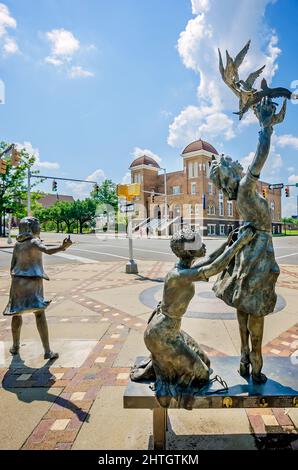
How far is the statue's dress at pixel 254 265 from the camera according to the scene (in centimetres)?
214

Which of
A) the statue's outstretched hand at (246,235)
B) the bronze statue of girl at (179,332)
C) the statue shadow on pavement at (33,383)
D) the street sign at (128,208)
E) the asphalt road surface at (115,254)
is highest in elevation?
the street sign at (128,208)

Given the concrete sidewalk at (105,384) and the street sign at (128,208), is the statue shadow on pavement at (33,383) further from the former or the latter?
the street sign at (128,208)

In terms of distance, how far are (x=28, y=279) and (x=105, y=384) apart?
5.05 ft

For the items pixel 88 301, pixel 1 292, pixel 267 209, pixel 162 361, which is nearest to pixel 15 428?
pixel 162 361

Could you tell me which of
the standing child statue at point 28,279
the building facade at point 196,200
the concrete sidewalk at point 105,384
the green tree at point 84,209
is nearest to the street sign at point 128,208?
the concrete sidewalk at point 105,384

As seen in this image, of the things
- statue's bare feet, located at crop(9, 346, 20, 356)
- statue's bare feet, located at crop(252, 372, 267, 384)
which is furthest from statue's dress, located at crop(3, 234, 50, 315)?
statue's bare feet, located at crop(252, 372, 267, 384)

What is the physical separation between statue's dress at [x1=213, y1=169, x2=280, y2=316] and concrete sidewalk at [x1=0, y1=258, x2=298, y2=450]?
1.06 metres

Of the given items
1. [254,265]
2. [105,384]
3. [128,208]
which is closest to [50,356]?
[105,384]

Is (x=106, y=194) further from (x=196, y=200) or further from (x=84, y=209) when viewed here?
(x=196, y=200)

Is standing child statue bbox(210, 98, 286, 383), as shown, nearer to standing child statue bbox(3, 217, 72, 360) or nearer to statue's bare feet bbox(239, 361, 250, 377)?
statue's bare feet bbox(239, 361, 250, 377)

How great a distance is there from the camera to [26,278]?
352 centimetres

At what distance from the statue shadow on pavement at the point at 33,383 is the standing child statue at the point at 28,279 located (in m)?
0.30

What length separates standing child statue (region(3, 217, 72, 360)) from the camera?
348cm
